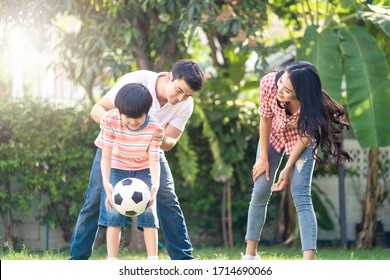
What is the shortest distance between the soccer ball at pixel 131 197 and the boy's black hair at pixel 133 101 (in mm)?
435

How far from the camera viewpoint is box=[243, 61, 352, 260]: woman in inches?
207

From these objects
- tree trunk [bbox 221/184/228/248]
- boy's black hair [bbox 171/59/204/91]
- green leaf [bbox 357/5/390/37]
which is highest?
green leaf [bbox 357/5/390/37]

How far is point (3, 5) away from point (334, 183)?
491 centimetres

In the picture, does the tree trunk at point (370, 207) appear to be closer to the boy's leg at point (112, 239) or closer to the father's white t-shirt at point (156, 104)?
the father's white t-shirt at point (156, 104)

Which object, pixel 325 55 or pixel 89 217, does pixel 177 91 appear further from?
pixel 325 55

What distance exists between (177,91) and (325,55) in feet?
11.8

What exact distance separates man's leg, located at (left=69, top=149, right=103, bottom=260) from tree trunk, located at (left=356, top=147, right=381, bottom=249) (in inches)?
204

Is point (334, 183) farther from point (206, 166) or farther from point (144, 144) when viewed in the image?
point (144, 144)

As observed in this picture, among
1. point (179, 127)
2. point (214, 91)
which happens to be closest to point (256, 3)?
point (214, 91)

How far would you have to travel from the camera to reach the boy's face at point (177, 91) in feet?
17.5

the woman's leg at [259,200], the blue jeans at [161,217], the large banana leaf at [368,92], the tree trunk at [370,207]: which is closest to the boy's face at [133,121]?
the blue jeans at [161,217]

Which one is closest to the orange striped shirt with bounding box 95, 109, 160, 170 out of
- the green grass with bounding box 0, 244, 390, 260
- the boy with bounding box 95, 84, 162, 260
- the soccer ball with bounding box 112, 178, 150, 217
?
the boy with bounding box 95, 84, 162, 260

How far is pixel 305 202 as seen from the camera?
5418 mm

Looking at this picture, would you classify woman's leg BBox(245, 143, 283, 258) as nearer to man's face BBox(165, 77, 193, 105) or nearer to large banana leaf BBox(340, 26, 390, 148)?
man's face BBox(165, 77, 193, 105)
